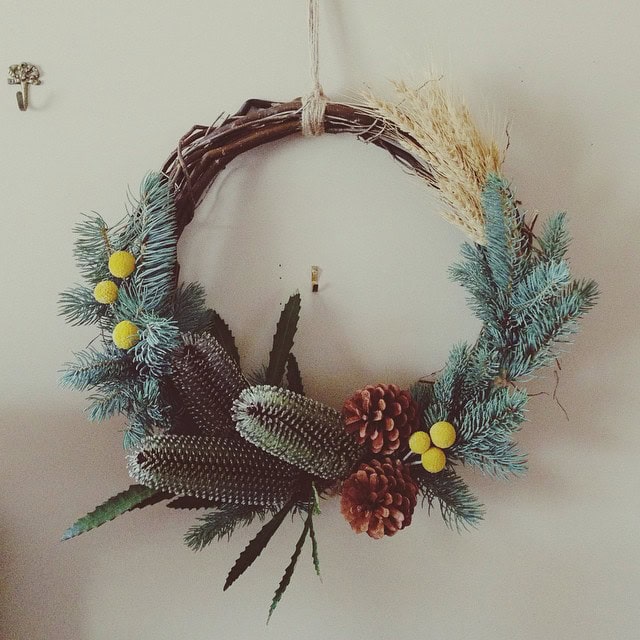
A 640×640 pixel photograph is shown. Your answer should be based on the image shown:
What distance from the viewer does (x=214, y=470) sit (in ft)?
2.07

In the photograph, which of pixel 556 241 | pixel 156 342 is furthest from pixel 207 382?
pixel 556 241

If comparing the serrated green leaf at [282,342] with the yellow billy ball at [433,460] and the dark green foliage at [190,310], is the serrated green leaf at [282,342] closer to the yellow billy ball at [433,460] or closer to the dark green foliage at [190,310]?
the dark green foliage at [190,310]

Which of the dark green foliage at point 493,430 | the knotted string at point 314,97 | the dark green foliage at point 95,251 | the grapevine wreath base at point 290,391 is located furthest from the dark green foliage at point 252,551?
the knotted string at point 314,97

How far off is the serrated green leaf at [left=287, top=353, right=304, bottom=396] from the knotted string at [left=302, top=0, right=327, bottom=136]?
271 millimetres

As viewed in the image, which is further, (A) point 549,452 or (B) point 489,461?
(A) point 549,452

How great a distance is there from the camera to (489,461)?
2.15 feet

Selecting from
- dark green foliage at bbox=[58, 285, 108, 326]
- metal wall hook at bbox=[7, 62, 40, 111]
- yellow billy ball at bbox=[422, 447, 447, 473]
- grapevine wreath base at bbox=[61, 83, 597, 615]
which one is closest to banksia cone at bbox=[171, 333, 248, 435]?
grapevine wreath base at bbox=[61, 83, 597, 615]

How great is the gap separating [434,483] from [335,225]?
0.33 m

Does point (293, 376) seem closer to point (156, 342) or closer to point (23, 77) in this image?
point (156, 342)

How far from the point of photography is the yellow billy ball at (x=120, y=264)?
630 mm

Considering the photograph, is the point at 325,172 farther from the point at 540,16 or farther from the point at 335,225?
the point at 540,16

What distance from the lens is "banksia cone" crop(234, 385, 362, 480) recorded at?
0.61m

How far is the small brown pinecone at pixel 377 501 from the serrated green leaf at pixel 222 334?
0.68 ft

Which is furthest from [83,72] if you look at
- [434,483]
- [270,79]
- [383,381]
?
[434,483]
